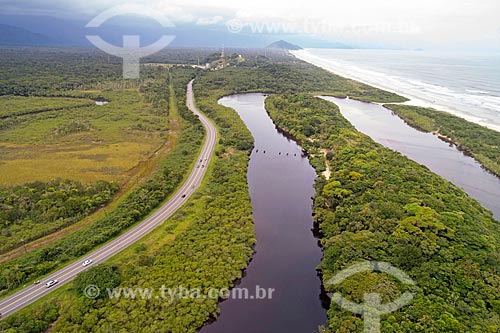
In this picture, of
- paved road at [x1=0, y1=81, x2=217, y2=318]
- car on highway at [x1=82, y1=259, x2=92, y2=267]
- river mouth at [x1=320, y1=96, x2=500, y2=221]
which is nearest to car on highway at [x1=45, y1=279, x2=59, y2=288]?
paved road at [x1=0, y1=81, x2=217, y2=318]

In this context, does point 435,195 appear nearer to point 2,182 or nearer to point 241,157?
point 241,157

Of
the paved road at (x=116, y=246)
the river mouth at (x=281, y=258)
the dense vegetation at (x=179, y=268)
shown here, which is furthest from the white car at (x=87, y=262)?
the river mouth at (x=281, y=258)

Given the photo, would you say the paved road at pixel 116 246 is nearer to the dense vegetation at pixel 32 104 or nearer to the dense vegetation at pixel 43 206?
the dense vegetation at pixel 43 206

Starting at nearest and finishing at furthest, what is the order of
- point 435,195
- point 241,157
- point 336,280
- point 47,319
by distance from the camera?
1. point 47,319
2. point 336,280
3. point 435,195
4. point 241,157

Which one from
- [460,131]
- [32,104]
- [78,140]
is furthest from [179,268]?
[32,104]

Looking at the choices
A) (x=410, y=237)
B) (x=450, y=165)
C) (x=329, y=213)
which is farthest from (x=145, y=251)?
(x=450, y=165)
